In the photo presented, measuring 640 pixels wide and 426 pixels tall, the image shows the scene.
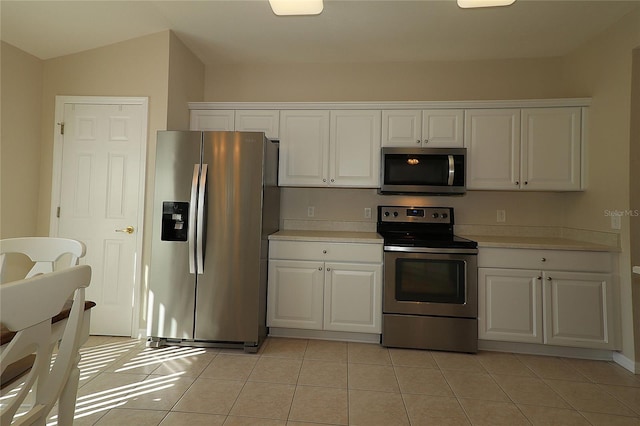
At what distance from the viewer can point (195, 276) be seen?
2516mm

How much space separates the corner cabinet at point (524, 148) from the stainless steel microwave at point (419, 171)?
203 mm

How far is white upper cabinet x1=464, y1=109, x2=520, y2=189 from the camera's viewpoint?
2867mm

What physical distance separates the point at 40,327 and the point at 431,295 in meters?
2.49

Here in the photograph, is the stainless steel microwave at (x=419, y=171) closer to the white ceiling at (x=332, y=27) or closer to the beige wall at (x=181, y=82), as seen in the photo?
the white ceiling at (x=332, y=27)

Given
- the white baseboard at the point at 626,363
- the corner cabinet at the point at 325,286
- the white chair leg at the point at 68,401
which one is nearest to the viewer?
the white chair leg at the point at 68,401

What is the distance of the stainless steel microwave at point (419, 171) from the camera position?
2855 millimetres

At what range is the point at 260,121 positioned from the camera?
10.2ft

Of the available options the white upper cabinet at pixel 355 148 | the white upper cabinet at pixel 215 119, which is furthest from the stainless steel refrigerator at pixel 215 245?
the white upper cabinet at pixel 355 148

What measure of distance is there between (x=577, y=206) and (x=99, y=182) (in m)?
4.37

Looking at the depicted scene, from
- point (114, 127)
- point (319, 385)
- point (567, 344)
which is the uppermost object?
point (114, 127)

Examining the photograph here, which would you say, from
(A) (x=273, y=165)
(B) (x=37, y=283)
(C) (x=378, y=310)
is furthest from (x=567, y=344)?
(B) (x=37, y=283)

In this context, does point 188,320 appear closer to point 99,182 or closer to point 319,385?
point 319,385

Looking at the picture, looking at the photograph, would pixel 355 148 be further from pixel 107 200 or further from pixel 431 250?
pixel 107 200

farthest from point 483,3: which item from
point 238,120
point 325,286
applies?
point 325,286
